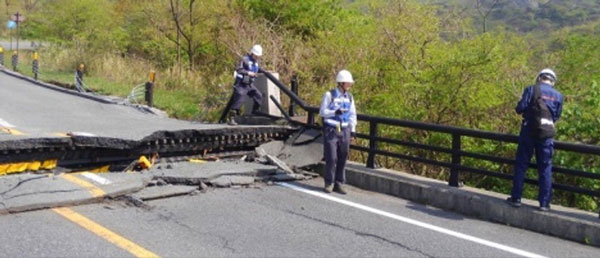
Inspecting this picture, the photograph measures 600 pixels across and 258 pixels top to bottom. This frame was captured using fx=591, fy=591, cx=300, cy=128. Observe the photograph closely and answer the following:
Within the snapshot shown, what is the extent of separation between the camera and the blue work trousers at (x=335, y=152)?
851cm

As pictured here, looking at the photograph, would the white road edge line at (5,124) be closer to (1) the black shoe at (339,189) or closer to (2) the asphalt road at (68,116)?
(2) the asphalt road at (68,116)

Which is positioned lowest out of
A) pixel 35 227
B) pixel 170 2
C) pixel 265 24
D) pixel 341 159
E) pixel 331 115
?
pixel 35 227

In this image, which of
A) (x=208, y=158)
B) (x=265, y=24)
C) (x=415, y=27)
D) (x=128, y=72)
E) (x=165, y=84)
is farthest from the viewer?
(x=128, y=72)

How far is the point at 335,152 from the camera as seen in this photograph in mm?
8547

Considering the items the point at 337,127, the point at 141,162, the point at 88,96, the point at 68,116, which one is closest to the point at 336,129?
the point at 337,127

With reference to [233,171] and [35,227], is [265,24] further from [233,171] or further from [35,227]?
[35,227]

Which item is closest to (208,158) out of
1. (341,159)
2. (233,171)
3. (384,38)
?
(233,171)

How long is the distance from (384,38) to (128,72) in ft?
49.7

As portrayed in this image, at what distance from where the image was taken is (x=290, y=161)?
32.7ft

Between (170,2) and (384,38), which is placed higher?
(170,2)

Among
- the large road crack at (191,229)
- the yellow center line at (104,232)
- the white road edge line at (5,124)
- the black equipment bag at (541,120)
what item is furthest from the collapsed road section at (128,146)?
the white road edge line at (5,124)

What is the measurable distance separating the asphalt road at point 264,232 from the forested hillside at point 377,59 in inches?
169

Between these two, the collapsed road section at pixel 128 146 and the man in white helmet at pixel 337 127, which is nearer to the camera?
the collapsed road section at pixel 128 146

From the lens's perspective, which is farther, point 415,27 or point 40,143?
point 415,27
